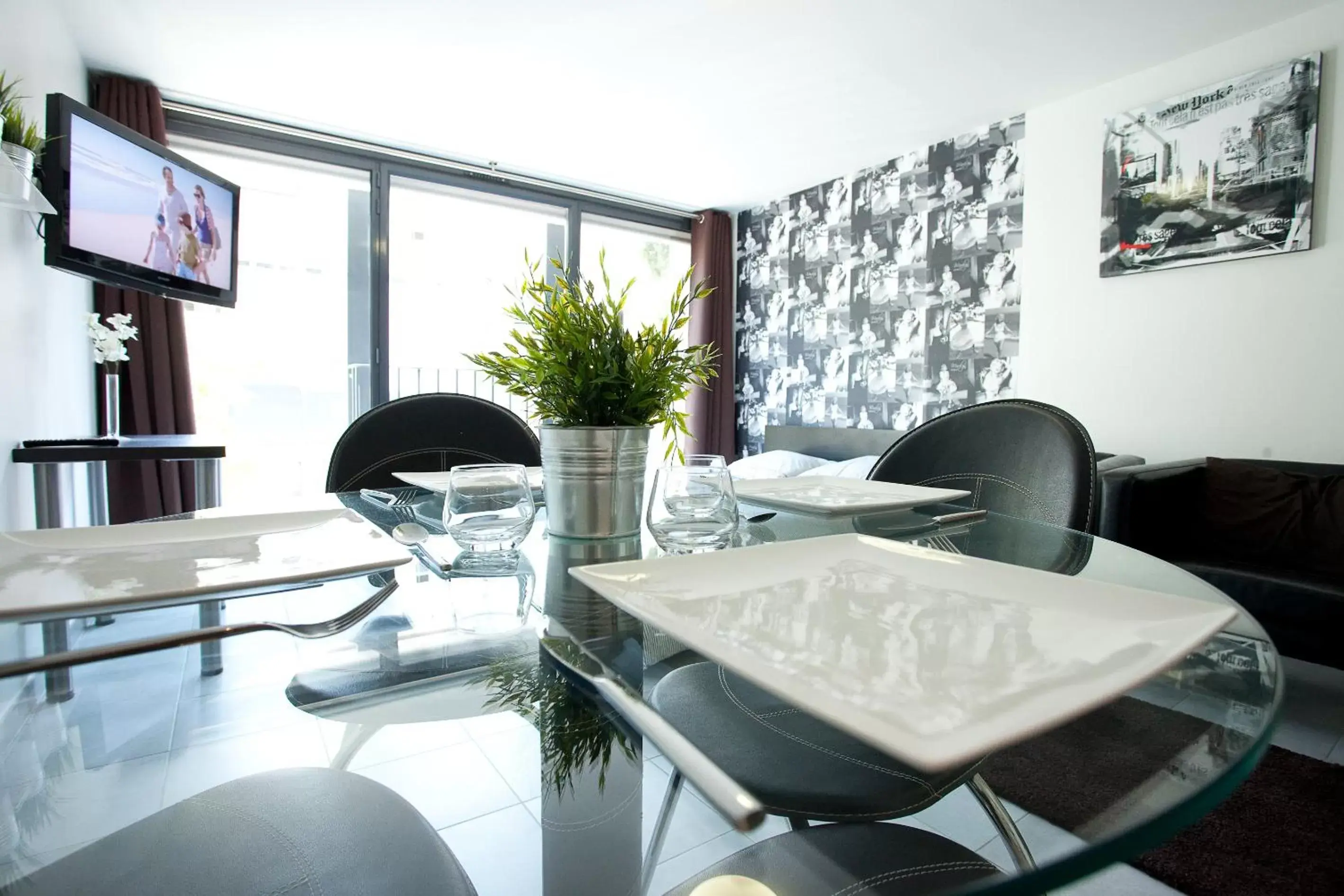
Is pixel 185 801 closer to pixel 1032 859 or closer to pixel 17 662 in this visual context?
pixel 17 662

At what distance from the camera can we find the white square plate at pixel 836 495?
0.95 metres

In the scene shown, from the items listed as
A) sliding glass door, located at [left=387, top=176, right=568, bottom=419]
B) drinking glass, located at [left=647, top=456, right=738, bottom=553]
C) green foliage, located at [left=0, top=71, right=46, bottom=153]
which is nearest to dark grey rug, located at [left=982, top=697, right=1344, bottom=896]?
drinking glass, located at [left=647, top=456, right=738, bottom=553]

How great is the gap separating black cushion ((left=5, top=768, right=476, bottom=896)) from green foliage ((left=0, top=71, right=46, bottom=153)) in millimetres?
2104

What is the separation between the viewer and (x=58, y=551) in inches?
27.5

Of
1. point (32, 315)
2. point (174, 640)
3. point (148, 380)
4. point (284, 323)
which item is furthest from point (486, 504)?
point (284, 323)

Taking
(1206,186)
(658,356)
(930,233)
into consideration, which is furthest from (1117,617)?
(930,233)

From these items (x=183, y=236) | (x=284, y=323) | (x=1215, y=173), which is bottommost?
(x=284, y=323)

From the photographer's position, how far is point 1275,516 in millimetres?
2404

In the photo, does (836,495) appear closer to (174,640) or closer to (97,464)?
(174,640)

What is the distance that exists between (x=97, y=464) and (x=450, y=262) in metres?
3.06

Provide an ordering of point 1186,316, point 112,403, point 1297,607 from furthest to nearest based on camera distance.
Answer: point 1186,316 < point 112,403 < point 1297,607

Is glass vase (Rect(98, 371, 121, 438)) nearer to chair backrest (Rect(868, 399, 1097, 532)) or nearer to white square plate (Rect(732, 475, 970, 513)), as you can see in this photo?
white square plate (Rect(732, 475, 970, 513))

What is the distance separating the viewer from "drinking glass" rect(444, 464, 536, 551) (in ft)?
2.69

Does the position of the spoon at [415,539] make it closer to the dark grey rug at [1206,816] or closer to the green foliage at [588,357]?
the green foliage at [588,357]
